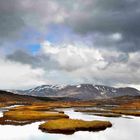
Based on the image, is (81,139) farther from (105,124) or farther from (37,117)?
(37,117)

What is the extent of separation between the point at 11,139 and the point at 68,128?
10.9 meters

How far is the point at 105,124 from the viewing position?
58.2 m

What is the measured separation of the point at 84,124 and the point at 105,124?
5.15 meters

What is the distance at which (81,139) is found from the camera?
43.9 meters

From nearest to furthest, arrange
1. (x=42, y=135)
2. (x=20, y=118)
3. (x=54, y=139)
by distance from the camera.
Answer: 1. (x=54, y=139)
2. (x=42, y=135)
3. (x=20, y=118)

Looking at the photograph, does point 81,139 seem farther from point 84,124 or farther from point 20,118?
point 20,118

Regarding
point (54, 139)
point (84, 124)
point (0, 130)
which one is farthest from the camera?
point (84, 124)

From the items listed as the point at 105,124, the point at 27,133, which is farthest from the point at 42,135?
the point at 105,124

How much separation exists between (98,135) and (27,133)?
10.5 metres

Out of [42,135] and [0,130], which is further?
[0,130]

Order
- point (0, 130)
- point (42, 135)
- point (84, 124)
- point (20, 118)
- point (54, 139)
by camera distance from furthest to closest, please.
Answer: point (20, 118) < point (84, 124) < point (0, 130) < point (42, 135) < point (54, 139)

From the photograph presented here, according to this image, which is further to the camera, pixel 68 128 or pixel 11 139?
pixel 68 128

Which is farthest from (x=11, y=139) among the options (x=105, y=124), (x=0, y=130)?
(x=105, y=124)

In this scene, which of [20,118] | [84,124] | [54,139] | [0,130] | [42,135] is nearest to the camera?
[54,139]
